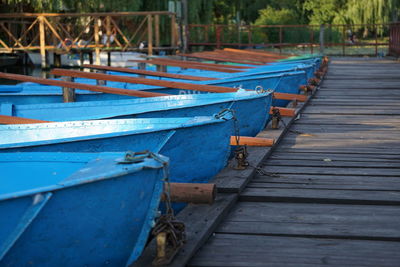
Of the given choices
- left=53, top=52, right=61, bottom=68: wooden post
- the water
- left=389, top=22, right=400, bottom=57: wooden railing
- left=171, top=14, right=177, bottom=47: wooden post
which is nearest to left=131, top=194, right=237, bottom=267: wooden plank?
left=171, top=14, right=177, bottom=47: wooden post

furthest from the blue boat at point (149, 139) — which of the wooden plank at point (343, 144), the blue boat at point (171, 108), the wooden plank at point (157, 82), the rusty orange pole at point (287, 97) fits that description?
the rusty orange pole at point (287, 97)

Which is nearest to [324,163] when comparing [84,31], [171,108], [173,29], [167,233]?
[171,108]

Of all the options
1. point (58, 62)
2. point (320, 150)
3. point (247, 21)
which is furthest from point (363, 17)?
point (320, 150)

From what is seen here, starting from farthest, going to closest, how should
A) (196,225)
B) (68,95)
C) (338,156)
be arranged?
(68,95)
(338,156)
(196,225)

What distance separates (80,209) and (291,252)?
105cm

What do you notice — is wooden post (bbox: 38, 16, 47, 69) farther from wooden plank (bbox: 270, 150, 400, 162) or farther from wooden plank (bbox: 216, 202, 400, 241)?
wooden plank (bbox: 216, 202, 400, 241)

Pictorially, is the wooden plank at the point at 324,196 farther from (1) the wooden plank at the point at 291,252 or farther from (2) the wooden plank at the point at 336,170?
(1) the wooden plank at the point at 291,252

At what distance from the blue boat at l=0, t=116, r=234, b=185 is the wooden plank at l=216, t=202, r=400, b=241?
555mm

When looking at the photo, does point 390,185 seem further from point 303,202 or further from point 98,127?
point 98,127

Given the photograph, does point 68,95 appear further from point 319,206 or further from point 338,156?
point 319,206

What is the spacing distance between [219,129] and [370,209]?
1.17 m

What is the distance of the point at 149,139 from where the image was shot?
3854 millimetres

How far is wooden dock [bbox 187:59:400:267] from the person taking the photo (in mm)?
2988

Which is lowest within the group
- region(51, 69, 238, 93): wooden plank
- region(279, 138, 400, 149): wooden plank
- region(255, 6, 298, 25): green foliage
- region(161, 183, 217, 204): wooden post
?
region(279, 138, 400, 149): wooden plank
